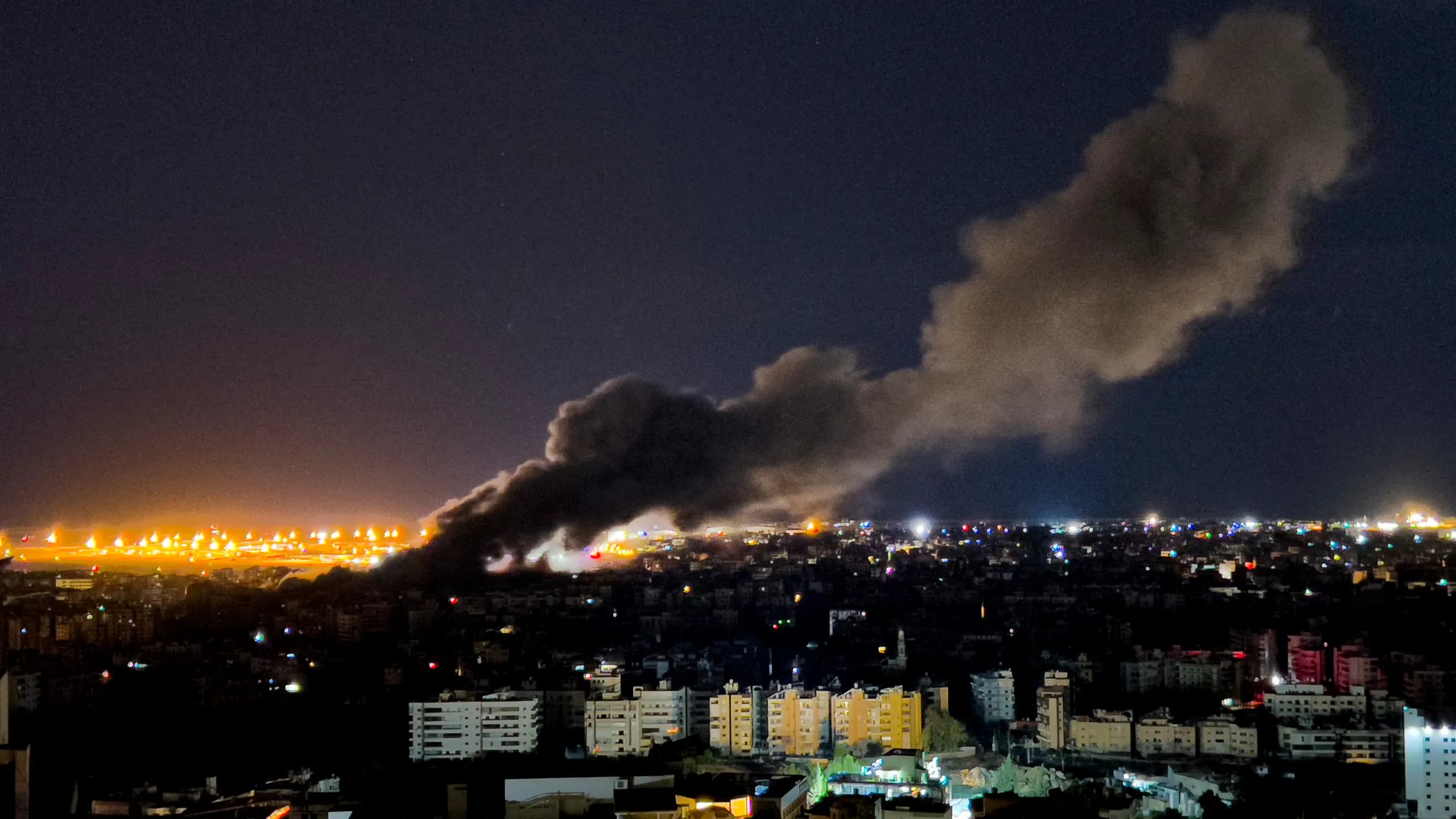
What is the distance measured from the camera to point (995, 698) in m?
12.3

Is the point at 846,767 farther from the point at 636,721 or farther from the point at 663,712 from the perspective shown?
the point at 663,712

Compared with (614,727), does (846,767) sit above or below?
below

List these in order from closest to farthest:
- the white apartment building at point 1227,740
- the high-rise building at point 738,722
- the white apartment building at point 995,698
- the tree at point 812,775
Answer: the tree at point 812,775, the white apartment building at point 1227,740, the high-rise building at point 738,722, the white apartment building at point 995,698

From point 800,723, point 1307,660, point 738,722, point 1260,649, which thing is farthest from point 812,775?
point 1260,649

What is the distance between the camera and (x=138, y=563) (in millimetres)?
20562

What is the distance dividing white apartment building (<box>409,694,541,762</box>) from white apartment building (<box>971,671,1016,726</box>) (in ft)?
11.0

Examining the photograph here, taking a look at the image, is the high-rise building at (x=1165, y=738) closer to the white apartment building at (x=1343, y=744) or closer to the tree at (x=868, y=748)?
the white apartment building at (x=1343, y=744)

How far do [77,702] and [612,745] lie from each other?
3697mm

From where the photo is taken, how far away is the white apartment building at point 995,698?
476 inches

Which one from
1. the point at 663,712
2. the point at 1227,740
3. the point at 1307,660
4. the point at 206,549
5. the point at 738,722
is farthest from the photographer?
the point at 206,549

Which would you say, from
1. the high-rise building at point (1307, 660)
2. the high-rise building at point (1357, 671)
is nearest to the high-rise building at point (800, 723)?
the high-rise building at point (1357, 671)

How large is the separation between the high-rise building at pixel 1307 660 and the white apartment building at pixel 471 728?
240 inches

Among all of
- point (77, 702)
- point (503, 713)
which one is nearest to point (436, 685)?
point (503, 713)

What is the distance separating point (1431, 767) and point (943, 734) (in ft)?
10.2
